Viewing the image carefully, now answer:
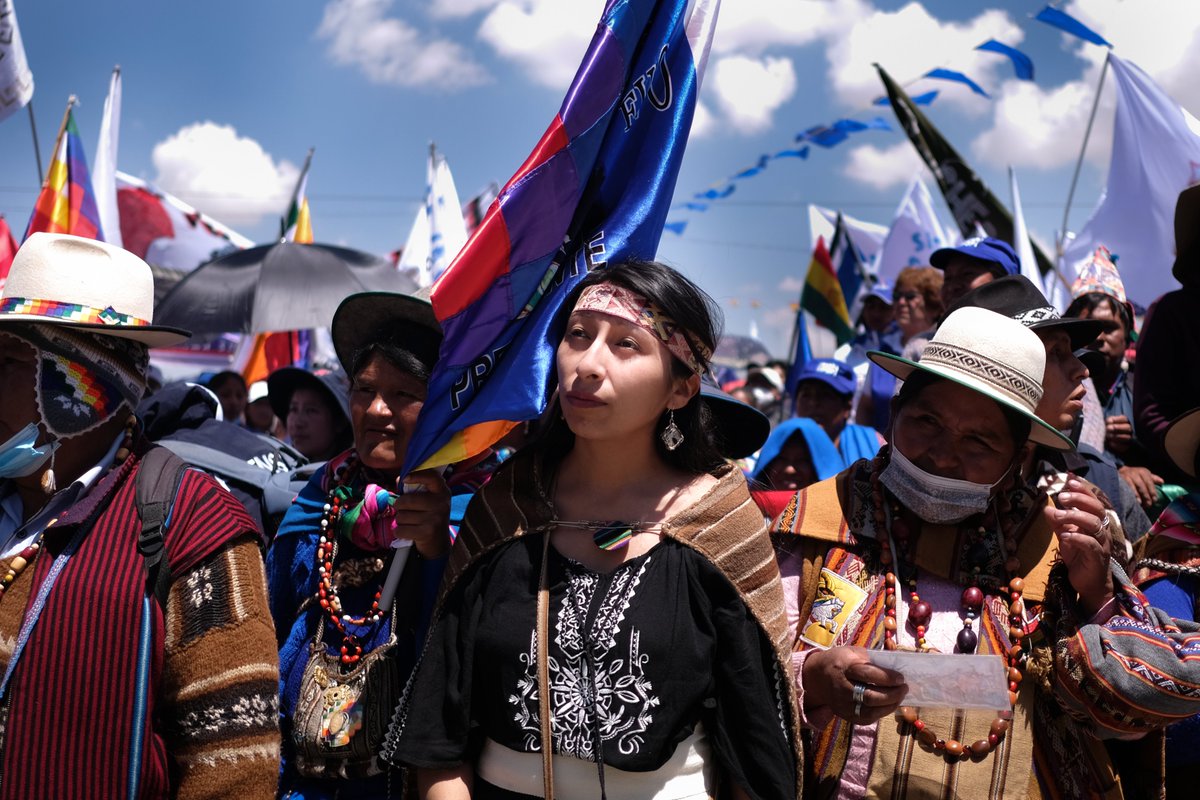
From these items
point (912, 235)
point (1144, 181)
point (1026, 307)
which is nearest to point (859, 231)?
point (912, 235)

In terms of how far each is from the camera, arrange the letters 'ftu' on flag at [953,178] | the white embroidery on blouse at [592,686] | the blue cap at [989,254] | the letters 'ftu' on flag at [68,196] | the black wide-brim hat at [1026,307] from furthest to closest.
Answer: the letters 'ftu' on flag at [953,178] < the letters 'ftu' on flag at [68,196] < the blue cap at [989,254] < the black wide-brim hat at [1026,307] < the white embroidery on blouse at [592,686]

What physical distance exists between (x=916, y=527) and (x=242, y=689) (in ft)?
5.58

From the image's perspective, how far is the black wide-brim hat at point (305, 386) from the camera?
4.63m

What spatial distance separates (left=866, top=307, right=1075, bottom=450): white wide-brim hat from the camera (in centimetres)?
244

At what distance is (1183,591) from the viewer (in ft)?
9.36

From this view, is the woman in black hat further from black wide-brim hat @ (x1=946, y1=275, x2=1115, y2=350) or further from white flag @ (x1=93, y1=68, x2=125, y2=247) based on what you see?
white flag @ (x1=93, y1=68, x2=125, y2=247)

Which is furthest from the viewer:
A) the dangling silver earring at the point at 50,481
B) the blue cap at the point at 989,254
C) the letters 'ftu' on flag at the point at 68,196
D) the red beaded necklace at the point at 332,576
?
the letters 'ftu' on flag at the point at 68,196

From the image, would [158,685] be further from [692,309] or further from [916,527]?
[916,527]

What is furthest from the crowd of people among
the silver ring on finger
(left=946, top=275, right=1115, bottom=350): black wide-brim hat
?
(left=946, top=275, right=1115, bottom=350): black wide-brim hat

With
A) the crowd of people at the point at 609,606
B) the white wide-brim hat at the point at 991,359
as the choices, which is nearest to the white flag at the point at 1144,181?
the crowd of people at the point at 609,606

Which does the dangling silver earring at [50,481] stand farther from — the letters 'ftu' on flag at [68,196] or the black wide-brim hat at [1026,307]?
the letters 'ftu' on flag at [68,196]

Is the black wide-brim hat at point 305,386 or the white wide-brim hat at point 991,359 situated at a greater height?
the white wide-brim hat at point 991,359

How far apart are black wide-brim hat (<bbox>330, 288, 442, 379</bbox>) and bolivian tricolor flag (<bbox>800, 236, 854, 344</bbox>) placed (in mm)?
7330

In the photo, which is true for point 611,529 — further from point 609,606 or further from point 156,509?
point 156,509
